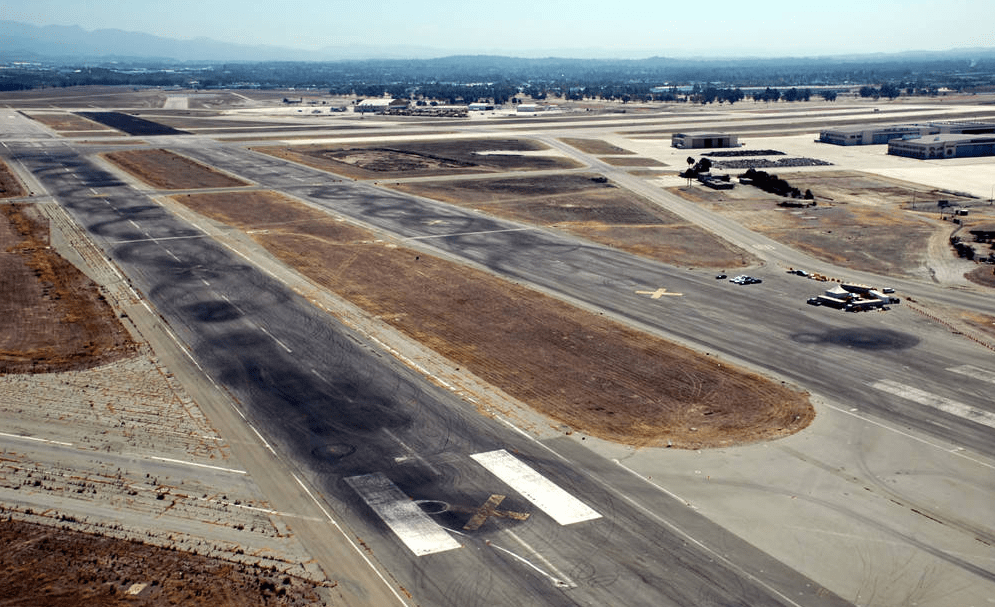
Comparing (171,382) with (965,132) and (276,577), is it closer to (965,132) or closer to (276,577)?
(276,577)

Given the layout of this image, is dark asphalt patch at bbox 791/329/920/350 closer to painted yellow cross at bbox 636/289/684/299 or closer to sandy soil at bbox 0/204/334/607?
painted yellow cross at bbox 636/289/684/299

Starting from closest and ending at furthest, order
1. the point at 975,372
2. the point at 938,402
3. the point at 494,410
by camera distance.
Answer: the point at 494,410 < the point at 938,402 < the point at 975,372

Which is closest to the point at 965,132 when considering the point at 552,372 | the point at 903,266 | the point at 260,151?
the point at 903,266

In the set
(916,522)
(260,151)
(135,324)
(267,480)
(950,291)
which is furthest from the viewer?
(260,151)

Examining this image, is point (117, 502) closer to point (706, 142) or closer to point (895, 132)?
point (706, 142)

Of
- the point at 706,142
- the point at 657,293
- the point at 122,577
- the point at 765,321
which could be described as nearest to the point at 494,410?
the point at 122,577

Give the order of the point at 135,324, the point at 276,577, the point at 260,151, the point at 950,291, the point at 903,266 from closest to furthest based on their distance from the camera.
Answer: the point at 276,577 → the point at 135,324 → the point at 950,291 → the point at 903,266 → the point at 260,151

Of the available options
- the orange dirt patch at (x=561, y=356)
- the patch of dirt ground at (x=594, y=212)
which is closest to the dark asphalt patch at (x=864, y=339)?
the orange dirt patch at (x=561, y=356)

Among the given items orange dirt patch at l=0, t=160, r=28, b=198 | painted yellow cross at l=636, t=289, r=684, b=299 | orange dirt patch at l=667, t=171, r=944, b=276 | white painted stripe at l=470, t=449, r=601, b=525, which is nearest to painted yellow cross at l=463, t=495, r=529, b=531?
white painted stripe at l=470, t=449, r=601, b=525
